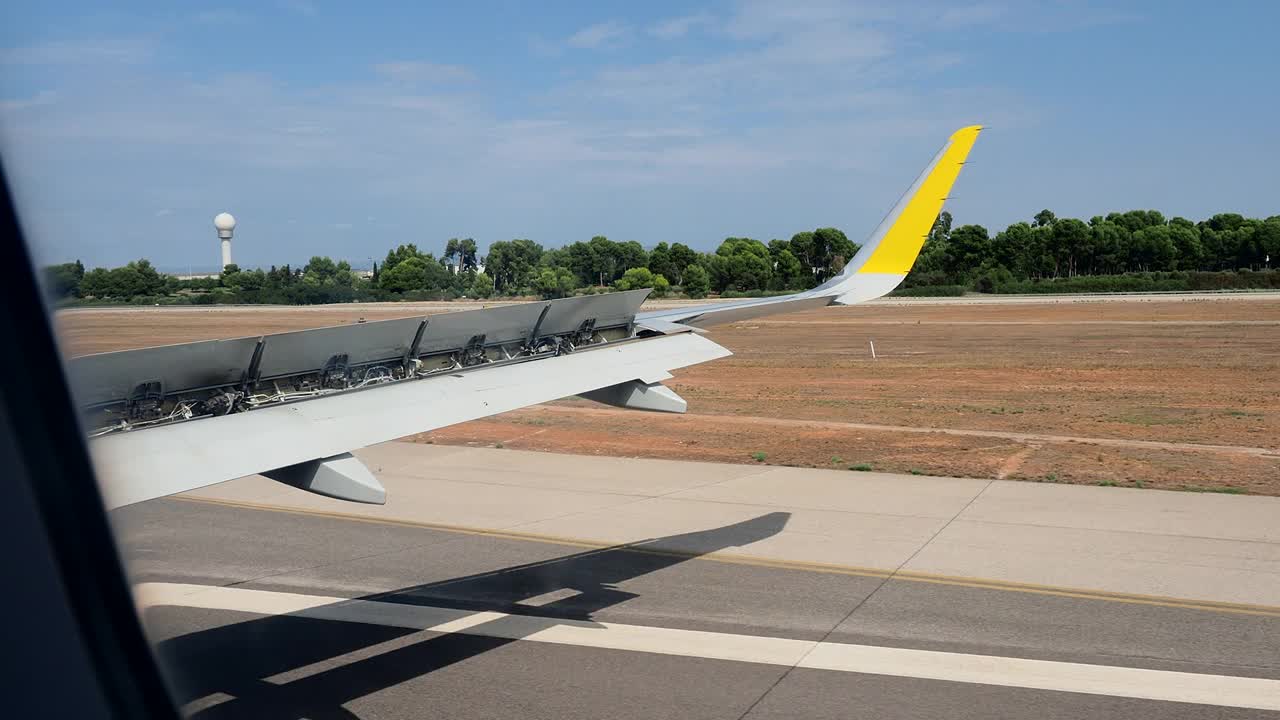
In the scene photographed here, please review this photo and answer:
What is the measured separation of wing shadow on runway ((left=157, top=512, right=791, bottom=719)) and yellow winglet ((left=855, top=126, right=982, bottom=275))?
12.9ft

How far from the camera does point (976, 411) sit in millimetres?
25219

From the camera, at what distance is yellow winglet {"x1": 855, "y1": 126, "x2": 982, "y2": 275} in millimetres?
10320

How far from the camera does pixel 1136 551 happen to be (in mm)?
12203

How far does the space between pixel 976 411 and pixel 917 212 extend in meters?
15.8

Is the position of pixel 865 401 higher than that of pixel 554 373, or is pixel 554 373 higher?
pixel 554 373

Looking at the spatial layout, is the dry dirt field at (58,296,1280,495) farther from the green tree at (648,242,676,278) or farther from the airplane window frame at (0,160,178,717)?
the green tree at (648,242,676,278)

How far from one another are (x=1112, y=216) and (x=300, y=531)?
155 meters

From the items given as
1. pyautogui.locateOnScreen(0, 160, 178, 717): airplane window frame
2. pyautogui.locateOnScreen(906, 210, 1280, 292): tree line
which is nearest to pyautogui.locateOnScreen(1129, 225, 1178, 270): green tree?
pyautogui.locateOnScreen(906, 210, 1280, 292): tree line

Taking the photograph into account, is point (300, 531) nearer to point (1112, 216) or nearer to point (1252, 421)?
point (1252, 421)

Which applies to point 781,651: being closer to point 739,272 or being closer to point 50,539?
point 50,539

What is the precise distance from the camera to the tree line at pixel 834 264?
45500mm

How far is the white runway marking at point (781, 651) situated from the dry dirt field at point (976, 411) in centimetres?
350

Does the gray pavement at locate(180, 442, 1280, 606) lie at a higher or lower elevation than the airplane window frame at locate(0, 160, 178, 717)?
lower

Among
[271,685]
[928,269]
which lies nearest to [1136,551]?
[271,685]
